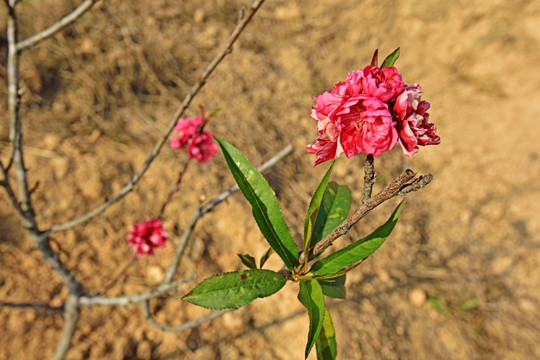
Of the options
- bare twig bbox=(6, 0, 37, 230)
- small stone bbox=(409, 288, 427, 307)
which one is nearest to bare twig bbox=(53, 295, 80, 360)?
bare twig bbox=(6, 0, 37, 230)

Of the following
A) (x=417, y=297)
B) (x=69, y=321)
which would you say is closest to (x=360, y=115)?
(x=69, y=321)

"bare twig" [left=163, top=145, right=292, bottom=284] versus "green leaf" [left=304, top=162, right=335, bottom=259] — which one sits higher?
"green leaf" [left=304, top=162, right=335, bottom=259]

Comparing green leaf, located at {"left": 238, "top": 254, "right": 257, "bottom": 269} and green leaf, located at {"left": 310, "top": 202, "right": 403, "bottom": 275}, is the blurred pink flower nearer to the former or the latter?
A: green leaf, located at {"left": 238, "top": 254, "right": 257, "bottom": 269}

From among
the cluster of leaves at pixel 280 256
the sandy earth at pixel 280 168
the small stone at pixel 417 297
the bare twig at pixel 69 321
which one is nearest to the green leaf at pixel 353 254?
the cluster of leaves at pixel 280 256

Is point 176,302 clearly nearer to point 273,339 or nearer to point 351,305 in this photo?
point 273,339

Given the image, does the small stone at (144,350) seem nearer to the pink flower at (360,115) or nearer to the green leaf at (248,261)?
the green leaf at (248,261)
